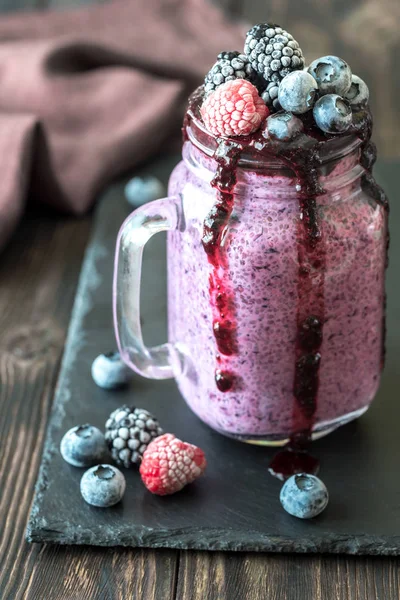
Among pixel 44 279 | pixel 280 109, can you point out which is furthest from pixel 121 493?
pixel 44 279

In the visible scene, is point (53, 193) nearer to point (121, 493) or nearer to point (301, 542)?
point (121, 493)

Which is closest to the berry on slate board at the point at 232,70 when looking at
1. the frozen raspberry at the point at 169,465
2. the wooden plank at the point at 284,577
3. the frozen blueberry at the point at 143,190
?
the frozen raspberry at the point at 169,465

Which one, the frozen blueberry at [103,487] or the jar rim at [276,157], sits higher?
the jar rim at [276,157]

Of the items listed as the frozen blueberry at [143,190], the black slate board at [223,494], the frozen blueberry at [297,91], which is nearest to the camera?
the frozen blueberry at [297,91]

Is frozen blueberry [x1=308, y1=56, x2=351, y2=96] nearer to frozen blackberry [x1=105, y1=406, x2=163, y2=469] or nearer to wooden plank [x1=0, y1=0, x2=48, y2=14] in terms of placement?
frozen blackberry [x1=105, y1=406, x2=163, y2=469]

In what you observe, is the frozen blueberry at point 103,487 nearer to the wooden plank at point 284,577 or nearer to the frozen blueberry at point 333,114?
the wooden plank at point 284,577

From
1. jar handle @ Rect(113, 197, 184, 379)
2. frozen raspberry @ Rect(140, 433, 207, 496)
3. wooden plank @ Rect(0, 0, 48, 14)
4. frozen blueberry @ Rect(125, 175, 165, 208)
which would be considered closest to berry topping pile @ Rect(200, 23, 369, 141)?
jar handle @ Rect(113, 197, 184, 379)

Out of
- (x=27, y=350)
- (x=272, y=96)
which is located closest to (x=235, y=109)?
(x=272, y=96)
